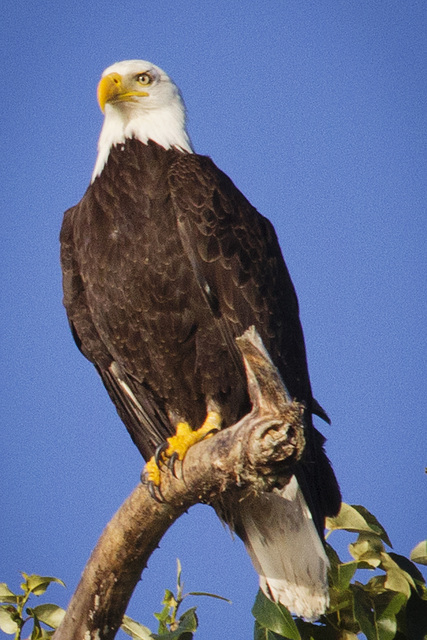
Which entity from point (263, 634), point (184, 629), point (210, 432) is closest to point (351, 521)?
point (263, 634)

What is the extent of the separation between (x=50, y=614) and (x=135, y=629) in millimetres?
317

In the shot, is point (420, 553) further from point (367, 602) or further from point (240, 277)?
point (240, 277)

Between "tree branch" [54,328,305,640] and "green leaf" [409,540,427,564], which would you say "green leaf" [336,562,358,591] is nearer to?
"green leaf" [409,540,427,564]

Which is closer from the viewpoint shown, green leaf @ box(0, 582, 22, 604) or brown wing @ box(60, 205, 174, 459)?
green leaf @ box(0, 582, 22, 604)

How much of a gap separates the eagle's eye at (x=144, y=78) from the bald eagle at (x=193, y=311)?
43 cm

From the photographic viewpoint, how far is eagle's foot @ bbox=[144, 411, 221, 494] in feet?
11.0

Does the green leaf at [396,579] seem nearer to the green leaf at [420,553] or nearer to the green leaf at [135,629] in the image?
the green leaf at [420,553]

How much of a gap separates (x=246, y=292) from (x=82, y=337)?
846 mm

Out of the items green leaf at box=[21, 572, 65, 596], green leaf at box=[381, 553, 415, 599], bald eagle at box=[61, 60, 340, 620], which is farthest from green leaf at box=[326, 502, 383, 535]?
green leaf at box=[21, 572, 65, 596]

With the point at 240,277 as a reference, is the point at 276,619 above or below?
below

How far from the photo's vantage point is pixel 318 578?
12.0 feet

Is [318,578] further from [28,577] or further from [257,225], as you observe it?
[257,225]

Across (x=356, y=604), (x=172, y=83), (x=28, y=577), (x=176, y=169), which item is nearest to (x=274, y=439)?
(x=356, y=604)

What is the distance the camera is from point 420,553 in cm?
276
